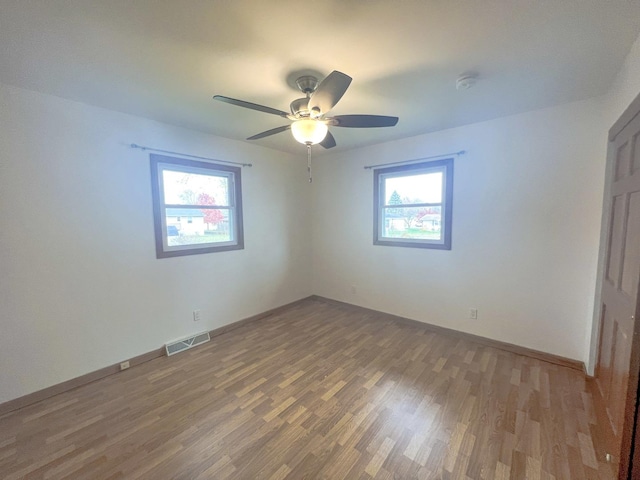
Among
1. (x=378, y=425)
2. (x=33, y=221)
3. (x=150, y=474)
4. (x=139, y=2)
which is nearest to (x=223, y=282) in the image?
(x=33, y=221)

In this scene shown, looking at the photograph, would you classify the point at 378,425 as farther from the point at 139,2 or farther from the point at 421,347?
the point at 139,2

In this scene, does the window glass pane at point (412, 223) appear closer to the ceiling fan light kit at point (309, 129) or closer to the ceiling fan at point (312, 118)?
the ceiling fan at point (312, 118)

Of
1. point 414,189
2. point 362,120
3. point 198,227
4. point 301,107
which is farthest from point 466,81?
point 198,227

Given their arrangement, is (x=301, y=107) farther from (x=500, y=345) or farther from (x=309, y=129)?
(x=500, y=345)

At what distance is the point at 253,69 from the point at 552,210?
2901 mm

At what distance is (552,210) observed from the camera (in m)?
2.39

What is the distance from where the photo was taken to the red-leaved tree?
3.09m

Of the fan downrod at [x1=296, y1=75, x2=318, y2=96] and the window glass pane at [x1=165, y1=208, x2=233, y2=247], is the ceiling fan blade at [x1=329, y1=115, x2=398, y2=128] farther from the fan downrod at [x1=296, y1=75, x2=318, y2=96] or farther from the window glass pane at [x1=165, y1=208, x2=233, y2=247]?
the window glass pane at [x1=165, y1=208, x2=233, y2=247]

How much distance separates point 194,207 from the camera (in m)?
3.00

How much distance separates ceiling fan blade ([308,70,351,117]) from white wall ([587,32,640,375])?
160 centimetres

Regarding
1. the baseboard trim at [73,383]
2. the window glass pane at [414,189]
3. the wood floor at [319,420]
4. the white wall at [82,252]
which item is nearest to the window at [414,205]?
the window glass pane at [414,189]

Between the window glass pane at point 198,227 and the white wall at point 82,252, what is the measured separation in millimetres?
207

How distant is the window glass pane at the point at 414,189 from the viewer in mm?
3130

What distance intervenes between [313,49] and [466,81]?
1142 millimetres
